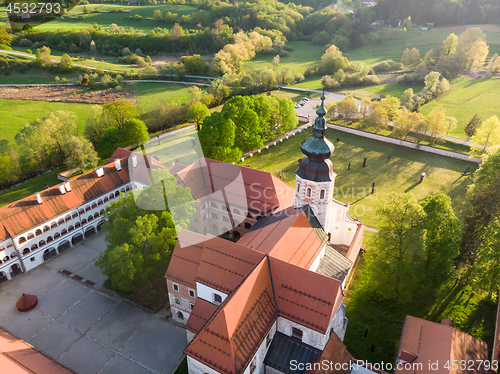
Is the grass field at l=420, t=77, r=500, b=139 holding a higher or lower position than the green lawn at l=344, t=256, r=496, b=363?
higher

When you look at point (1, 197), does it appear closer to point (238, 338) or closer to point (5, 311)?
point (5, 311)

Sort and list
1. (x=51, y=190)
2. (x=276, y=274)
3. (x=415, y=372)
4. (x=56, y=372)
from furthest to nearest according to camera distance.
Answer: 1. (x=51, y=190)
2. (x=276, y=274)
3. (x=56, y=372)
4. (x=415, y=372)

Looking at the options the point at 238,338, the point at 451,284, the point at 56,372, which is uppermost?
the point at 238,338

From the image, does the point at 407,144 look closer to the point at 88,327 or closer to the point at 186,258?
the point at 186,258

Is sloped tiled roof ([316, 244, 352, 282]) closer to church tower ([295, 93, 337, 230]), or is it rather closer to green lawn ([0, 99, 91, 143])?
church tower ([295, 93, 337, 230])

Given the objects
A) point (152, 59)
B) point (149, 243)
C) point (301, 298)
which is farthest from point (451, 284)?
point (152, 59)

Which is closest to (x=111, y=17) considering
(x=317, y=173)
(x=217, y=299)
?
(x=317, y=173)

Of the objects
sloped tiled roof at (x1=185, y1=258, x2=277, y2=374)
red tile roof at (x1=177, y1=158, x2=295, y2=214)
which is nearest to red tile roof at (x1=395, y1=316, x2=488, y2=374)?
sloped tiled roof at (x1=185, y1=258, x2=277, y2=374)
